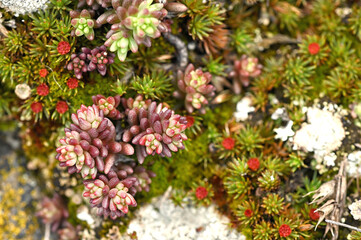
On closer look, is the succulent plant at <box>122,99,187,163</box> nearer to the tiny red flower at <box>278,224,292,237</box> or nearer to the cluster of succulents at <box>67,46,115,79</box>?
the cluster of succulents at <box>67,46,115,79</box>

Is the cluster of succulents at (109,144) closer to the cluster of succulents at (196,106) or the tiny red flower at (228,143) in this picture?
the cluster of succulents at (196,106)

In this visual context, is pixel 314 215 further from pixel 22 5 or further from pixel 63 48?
pixel 22 5

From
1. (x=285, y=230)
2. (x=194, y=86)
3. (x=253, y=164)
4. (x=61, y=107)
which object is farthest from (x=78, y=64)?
(x=285, y=230)

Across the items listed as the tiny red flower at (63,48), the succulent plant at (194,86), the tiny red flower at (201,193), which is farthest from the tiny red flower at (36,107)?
the tiny red flower at (201,193)

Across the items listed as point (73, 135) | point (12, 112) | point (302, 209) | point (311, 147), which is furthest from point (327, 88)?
point (12, 112)

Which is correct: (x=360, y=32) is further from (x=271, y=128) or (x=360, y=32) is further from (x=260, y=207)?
(x=260, y=207)

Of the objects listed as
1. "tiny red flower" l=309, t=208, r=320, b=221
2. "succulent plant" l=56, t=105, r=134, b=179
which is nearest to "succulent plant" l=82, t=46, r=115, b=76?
"succulent plant" l=56, t=105, r=134, b=179
